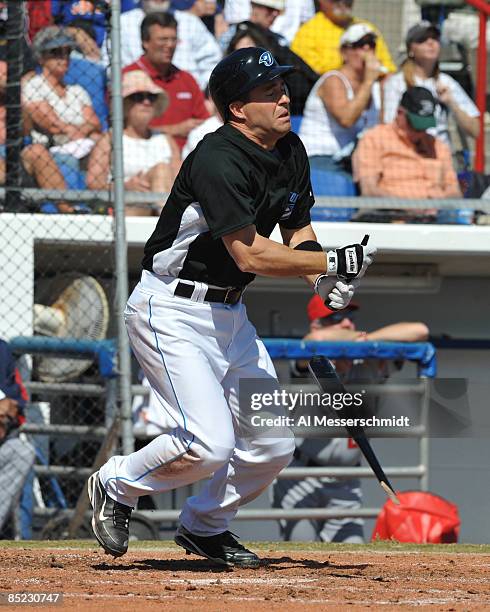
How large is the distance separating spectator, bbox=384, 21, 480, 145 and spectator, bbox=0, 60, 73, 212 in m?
2.76

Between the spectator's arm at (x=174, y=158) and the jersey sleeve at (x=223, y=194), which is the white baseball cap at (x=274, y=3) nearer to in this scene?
the spectator's arm at (x=174, y=158)

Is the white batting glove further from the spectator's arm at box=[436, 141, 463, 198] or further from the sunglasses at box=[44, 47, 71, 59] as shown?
the spectator's arm at box=[436, 141, 463, 198]

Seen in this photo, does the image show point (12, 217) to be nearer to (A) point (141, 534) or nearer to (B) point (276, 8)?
(A) point (141, 534)

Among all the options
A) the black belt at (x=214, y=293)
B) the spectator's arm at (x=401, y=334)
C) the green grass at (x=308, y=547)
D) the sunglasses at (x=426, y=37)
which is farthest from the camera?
the sunglasses at (x=426, y=37)

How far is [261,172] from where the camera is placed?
444 cm

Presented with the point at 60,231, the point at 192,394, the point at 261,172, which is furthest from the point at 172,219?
the point at 60,231

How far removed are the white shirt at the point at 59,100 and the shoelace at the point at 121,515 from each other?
4.52m

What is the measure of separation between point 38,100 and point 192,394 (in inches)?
189

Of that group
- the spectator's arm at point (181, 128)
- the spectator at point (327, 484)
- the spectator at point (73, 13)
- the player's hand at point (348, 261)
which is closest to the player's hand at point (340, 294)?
the player's hand at point (348, 261)

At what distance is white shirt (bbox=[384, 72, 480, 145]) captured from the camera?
9.70 meters

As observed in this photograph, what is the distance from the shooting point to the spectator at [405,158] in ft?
30.4

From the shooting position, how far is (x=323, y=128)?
9430 mm

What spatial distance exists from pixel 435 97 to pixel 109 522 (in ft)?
20.0

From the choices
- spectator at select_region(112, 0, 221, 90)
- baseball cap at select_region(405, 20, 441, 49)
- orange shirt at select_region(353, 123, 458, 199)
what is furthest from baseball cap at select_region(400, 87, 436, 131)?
spectator at select_region(112, 0, 221, 90)
